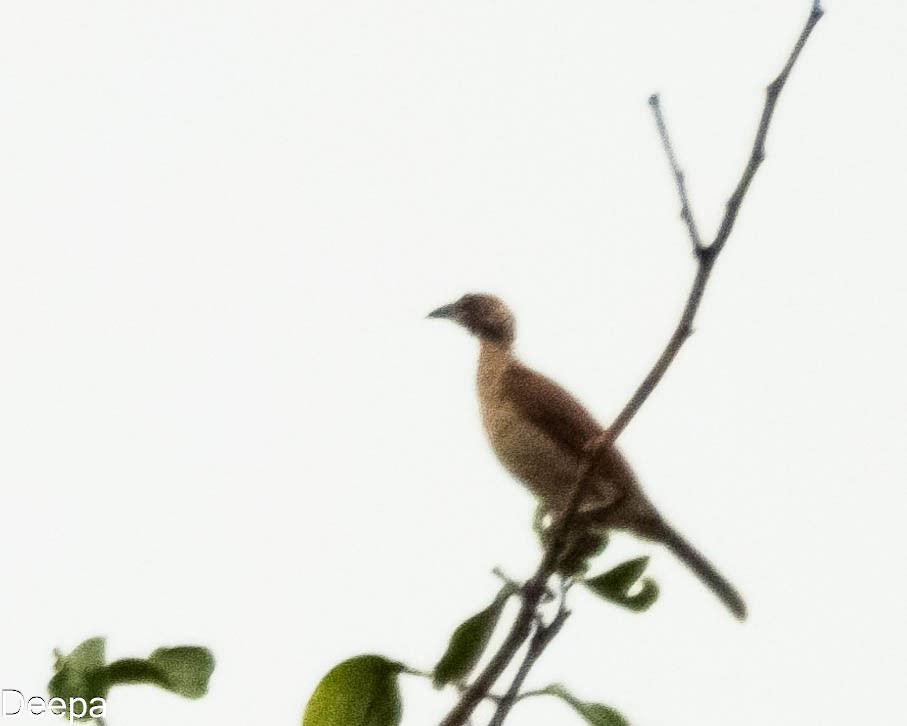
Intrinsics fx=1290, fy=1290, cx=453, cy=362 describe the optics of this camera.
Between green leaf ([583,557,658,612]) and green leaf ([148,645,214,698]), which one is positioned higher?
green leaf ([583,557,658,612])

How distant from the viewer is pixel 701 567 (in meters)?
4.13

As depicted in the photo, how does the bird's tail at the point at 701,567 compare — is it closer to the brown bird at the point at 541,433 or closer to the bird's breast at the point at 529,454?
the brown bird at the point at 541,433

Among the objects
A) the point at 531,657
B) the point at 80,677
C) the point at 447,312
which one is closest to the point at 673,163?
the point at 531,657

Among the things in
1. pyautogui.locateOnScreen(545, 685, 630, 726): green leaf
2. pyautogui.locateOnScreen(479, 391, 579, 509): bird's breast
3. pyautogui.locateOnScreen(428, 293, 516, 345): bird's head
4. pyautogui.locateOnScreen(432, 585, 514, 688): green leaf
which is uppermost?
pyautogui.locateOnScreen(428, 293, 516, 345): bird's head

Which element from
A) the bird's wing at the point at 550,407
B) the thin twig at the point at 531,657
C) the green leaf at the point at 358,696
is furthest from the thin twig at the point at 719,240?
the bird's wing at the point at 550,407

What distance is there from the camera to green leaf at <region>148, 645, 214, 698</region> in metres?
2.14

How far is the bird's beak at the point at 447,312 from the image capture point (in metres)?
5.07

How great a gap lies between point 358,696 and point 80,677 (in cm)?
48

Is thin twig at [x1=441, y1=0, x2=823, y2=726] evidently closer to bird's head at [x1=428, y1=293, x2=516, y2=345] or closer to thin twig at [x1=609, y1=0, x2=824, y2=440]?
thin twig at [x1=609, y1=0, x2=824, y2=440]

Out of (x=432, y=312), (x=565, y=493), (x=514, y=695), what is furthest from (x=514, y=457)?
(x=514, y=695)

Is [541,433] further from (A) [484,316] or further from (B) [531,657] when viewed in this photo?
(B) [531,657]

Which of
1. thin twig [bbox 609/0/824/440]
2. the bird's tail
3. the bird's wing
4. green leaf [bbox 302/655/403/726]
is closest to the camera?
thin twig [bbox 609/0/824/440]

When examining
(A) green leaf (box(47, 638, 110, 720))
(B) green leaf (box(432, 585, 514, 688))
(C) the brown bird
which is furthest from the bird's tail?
(A) green leaf (box(47, 638, 110, 720))

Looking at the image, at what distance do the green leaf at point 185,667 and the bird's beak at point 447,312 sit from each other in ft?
9.66
